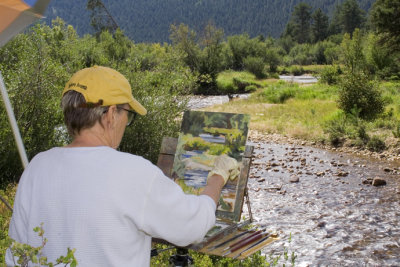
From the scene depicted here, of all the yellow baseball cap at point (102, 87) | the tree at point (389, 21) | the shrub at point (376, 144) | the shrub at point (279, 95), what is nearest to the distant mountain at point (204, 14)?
the tree at point (389, 21)

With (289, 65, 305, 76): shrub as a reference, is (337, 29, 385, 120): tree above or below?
below

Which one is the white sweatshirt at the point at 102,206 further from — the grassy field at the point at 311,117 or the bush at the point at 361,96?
the bush at the point at 361,96

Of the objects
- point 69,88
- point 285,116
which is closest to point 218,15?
point 285,116

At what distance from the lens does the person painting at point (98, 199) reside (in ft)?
4.28

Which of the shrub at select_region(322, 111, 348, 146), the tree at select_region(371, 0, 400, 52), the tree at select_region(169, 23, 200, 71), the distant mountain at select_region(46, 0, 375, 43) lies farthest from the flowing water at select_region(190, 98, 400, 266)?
the distant mountain at select_region(46, 0, 375, 43)

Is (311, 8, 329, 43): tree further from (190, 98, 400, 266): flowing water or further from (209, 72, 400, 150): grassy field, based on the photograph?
(190, 98, 400, 266): flowing water

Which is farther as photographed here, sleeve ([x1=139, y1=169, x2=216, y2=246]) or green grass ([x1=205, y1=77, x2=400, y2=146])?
green grass ([x1=205, y1=77, x2=400, y2=146])

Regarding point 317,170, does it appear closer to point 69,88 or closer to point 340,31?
point 69,88

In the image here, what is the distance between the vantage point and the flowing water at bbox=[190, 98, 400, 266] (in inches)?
205

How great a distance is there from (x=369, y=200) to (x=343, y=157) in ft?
9.64

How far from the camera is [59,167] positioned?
136cm

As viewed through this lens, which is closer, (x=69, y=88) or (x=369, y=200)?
(x=69, y=88)

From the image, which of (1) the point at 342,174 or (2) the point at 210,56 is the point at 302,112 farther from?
(2) the point at 210,56

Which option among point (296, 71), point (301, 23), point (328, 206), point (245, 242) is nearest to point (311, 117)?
point (328, 206)
